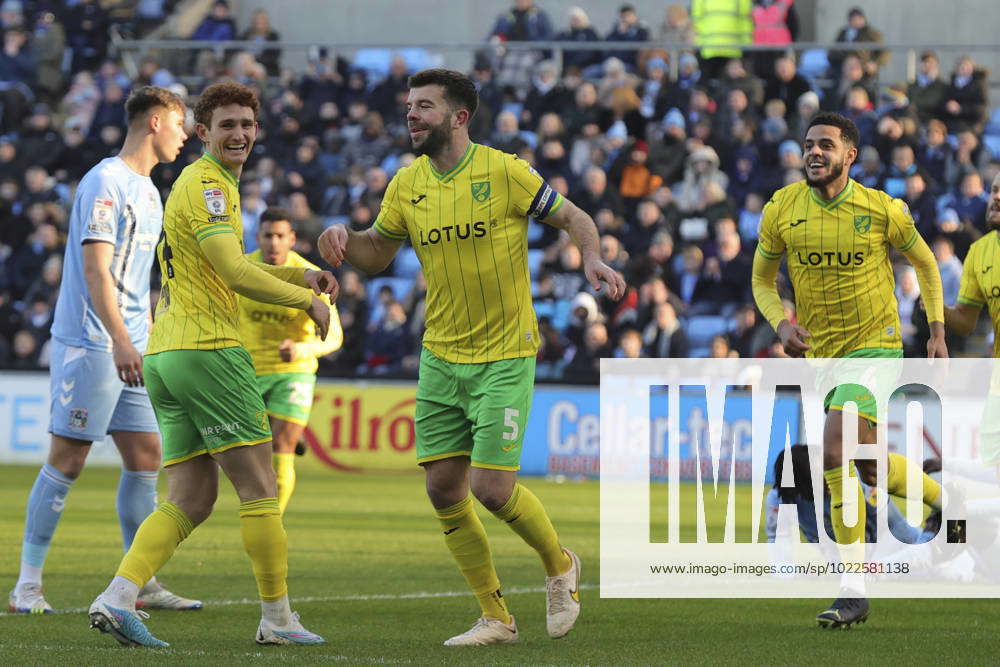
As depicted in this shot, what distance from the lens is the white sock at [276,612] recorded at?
7.36 metres

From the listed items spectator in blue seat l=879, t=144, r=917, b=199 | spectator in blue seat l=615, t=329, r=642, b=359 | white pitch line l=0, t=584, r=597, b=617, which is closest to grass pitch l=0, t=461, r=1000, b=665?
white pitch line l=0, t=584, r=597, b=617

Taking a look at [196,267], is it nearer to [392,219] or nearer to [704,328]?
[392,219]

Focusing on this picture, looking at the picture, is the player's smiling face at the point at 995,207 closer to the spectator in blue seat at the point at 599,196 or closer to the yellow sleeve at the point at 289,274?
the yellow sleeve at the point at 289,274

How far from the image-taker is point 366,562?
11148 mm

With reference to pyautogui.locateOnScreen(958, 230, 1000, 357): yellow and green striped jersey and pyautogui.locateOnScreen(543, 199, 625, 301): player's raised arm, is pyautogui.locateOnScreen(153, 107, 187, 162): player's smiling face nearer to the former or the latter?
pyautogui.locateOnScreen(543, 199, 625, 301): player's raised arm

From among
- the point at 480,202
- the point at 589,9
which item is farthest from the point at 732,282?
the point at 480,202

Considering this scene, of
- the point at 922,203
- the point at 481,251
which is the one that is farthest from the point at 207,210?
the point at 922,203

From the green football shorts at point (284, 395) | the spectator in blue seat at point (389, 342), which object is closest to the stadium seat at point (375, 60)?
the spectator in blue seat at point (389, 342)

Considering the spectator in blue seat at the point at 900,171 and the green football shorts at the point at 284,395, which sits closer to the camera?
the green football shorts at the point at 284,395

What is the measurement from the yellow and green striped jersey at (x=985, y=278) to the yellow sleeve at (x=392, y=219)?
372 centimetres

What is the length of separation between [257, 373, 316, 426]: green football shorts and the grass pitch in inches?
40.1

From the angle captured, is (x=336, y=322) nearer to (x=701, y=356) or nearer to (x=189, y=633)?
(x=189, y=633)

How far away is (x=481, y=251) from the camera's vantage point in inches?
300

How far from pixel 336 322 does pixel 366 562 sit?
5.79 feet
